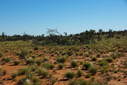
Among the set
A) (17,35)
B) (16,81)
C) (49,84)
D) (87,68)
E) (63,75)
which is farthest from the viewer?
(17,35)

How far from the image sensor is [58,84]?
1302cm

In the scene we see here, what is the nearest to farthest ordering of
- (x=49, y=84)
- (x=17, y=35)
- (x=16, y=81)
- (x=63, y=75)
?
(x=49, y=84), (x=16, y=81), (x=63, y=75), (x=17, y=35)

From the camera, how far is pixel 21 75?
1556 centimetres

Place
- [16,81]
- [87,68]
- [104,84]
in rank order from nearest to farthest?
[104,84] → [16,81] → [87,68]

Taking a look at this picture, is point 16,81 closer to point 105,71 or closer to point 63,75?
point 63,75

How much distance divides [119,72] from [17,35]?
109113mm

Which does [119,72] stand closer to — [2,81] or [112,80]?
[112,80]

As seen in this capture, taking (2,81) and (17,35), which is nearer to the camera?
(2,81)

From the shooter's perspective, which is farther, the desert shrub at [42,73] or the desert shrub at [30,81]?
the desert shrub at [42,73]

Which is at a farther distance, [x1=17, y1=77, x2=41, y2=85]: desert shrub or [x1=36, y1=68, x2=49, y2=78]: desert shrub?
[x1=36, y1=68, x2=49, y2=78]: desert shrub

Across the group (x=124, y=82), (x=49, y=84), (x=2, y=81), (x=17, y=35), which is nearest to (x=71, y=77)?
(x=49, y=84)

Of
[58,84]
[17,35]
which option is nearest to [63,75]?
[58,84]

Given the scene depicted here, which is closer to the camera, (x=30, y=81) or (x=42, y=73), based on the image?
(x=30, y=81)

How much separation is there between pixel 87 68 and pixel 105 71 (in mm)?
2108
